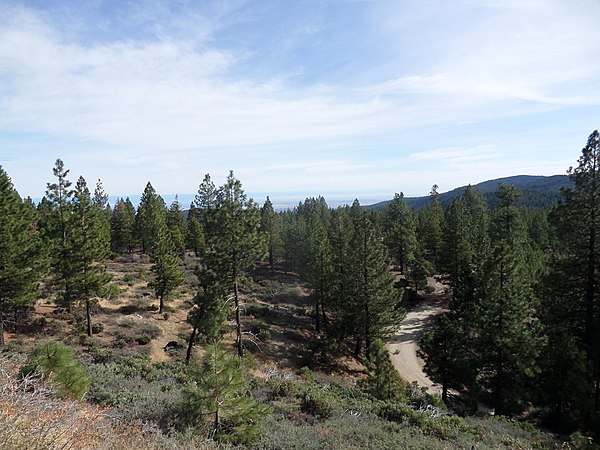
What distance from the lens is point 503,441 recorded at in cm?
1296

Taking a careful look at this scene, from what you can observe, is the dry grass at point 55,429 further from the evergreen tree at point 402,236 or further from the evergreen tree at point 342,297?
the evergreen tree at point 402,236

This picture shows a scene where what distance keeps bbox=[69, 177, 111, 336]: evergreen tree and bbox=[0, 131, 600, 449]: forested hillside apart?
0.32 ft

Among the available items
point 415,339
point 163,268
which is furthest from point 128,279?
point 415,339

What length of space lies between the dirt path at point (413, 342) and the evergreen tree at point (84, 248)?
72.3ft

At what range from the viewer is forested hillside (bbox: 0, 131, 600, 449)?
8922 mm

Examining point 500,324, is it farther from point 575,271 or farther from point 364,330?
point 364,330

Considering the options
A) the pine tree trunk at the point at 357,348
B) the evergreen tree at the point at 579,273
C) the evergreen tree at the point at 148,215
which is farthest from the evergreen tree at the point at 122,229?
the evergreen tree at the point at 579,273

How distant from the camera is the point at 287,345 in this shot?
3170 cm

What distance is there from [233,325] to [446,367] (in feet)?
66.0

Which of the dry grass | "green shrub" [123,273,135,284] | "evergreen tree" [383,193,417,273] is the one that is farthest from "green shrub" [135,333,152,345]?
"evergreen tree" [383,193,417,273]

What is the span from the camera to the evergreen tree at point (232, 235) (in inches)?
787

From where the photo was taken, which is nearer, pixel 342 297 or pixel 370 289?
pixel 370 289

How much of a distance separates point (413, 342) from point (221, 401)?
29043mm

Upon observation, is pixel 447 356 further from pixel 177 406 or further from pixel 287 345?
pixel 177 406
